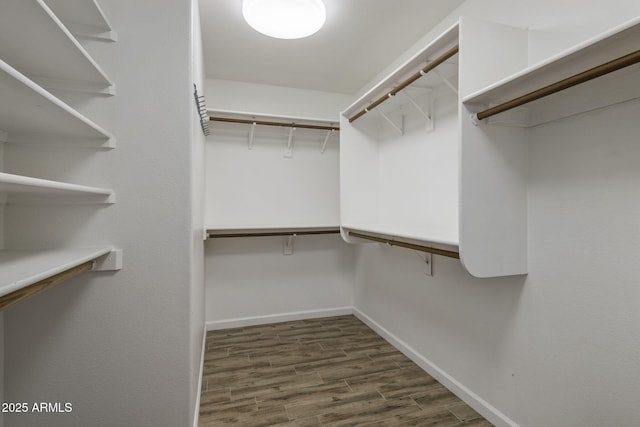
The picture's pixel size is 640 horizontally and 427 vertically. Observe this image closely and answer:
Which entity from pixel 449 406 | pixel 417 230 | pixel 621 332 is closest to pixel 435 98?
pixel 417 230

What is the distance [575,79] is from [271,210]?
2651 mm

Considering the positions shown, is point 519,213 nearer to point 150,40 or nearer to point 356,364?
point 356,364

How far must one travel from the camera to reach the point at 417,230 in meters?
2.31

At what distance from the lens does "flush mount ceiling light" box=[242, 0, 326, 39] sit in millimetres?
1747

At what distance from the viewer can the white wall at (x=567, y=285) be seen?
1.18m

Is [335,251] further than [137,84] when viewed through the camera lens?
Yes

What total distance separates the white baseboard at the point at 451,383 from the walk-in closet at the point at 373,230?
1 centimetres

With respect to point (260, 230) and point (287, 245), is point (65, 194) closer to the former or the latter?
point (260, 230)

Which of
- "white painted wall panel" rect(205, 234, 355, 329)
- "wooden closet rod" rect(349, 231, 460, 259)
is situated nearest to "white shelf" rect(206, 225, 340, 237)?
"white painted wall panel" rect(205, 234, 355, 329)

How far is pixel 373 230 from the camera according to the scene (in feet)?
7.49

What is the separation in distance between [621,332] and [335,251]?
2.52 m

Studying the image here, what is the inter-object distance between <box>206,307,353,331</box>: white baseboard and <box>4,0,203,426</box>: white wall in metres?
1.70

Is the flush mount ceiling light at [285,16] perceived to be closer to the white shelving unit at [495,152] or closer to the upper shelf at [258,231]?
the white shelving unit at [495,152]

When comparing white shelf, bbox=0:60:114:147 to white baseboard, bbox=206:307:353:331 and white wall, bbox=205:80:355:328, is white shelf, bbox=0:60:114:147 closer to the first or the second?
white wall, bbox=205:80:355:328
